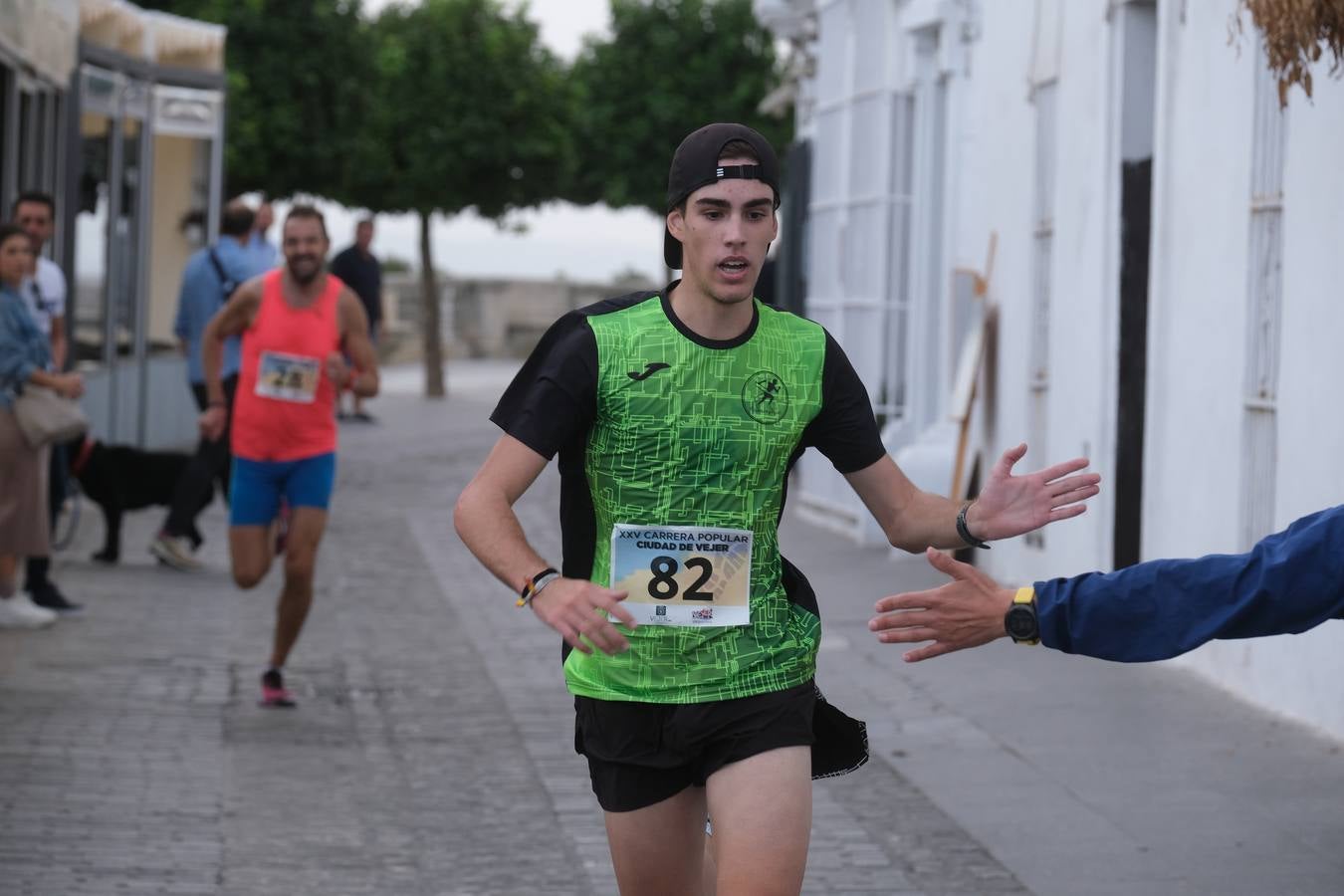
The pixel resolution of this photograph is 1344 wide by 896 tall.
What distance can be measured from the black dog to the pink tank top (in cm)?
405

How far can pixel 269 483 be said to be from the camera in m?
9.09

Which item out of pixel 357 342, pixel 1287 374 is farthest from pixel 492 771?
pixel 1287 374

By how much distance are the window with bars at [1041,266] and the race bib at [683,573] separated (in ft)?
27.2

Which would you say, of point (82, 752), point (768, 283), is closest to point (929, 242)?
point (768, 283)

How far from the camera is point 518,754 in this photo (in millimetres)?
8359

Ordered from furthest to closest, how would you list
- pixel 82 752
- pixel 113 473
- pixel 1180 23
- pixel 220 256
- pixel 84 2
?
pixel 84 2, pixel 220 256, pixel 113 473, pixel 1180 23, pixel 82 752

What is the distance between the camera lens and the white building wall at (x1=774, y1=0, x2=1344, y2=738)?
8469mm

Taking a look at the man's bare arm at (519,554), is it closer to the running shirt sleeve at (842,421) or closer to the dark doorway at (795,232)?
the running shirt sleeve at (842,421)

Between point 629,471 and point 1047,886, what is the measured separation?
8.43ft

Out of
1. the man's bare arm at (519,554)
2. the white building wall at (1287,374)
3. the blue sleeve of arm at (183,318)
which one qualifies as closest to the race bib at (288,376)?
the white building wall at (1287,374)

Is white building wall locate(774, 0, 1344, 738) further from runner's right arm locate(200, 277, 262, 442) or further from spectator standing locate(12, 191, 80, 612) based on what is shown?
spectator standing locate(12, 191, 80, 612)

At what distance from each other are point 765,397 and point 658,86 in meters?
39.6

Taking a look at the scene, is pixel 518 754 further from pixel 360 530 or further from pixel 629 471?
pixel 360 530

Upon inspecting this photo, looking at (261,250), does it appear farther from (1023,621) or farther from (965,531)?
(1023,621)
